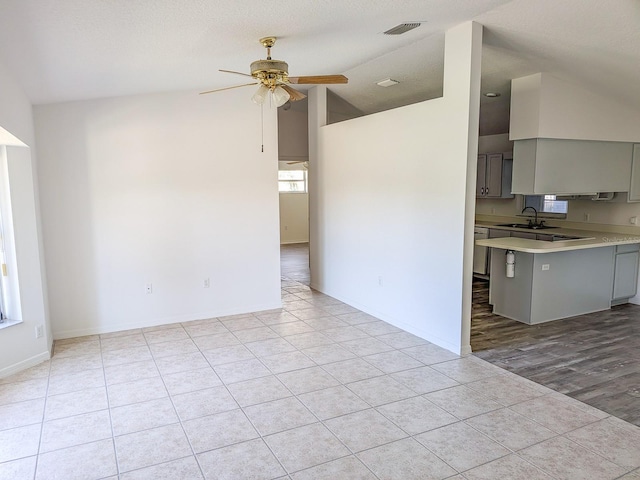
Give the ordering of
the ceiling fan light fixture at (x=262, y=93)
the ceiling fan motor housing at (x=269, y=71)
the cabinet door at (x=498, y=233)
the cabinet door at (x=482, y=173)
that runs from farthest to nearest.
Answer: the cabinet door at (x=482, y=173) → the cabinet door at (x=498, y=233) → the ceiling fan light fixture at (x=262, y=93) → the ceiling fan motor housing at (x=269, y=71)

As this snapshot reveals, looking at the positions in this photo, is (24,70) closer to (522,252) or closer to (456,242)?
(456,242)

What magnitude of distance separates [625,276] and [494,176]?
88.8 inches

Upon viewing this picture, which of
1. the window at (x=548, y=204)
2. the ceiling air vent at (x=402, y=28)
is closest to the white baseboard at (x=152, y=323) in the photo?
the ceiling air vent at (x=402, y=28)

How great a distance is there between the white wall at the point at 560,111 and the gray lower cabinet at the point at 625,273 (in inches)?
54.4

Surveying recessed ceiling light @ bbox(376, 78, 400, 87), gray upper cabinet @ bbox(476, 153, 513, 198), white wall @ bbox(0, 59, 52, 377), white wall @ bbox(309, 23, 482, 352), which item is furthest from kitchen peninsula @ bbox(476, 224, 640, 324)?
white wall @ bbox(0, 59, 52, 377)

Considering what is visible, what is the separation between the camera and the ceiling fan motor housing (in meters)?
3.07

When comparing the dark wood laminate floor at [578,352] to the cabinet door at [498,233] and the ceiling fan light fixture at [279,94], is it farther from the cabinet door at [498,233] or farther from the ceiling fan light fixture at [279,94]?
the ceiling fan light fixture at [279,94]

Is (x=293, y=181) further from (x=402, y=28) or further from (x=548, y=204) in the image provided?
(x=402, y=28)

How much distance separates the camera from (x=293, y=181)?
1162 cm

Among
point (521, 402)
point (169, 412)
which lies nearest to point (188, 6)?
point (169, 412)

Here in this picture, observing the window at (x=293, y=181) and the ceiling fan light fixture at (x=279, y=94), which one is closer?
the ceiling fan light fixture at (x=279, y=94)

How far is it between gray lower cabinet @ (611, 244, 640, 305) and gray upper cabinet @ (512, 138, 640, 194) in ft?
2.50

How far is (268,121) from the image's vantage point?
5.46m

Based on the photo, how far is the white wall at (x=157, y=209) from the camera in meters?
4.54
